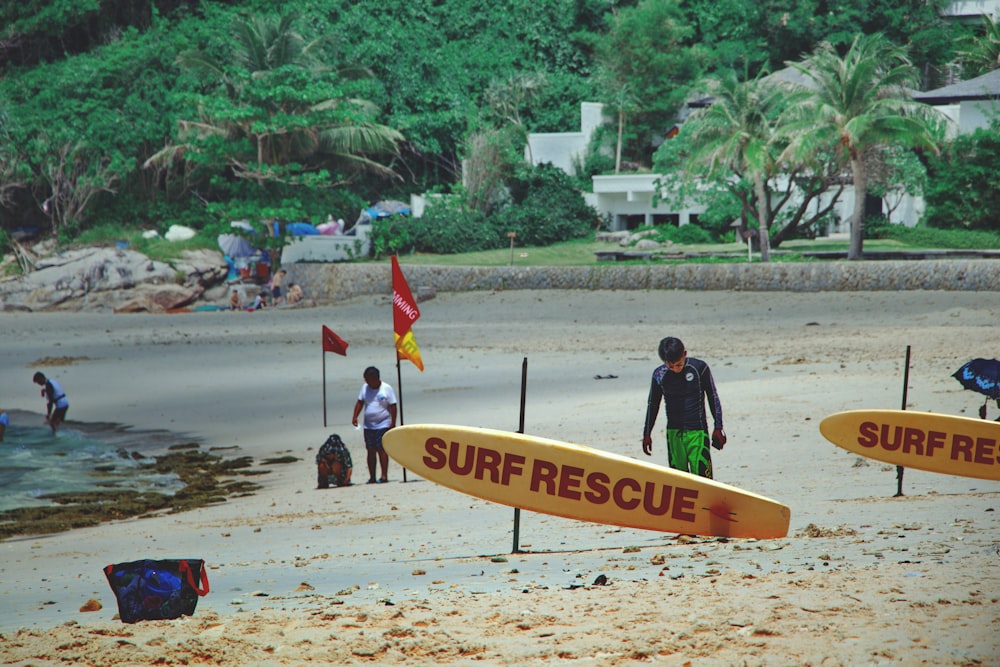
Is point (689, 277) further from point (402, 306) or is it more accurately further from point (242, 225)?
point (242, 225)

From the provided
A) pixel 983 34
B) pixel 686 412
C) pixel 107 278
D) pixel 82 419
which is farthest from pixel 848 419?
pixel 983 34

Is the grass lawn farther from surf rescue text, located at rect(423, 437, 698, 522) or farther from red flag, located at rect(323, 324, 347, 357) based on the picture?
surf rescue text, located at rect(423, 437, 698, 522)

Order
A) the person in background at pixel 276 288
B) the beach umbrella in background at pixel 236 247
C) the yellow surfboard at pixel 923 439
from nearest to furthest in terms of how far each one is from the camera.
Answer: the yellow surfboard at pixel 923 439 → the person in background at pixel 276 288 → the beach umbrella in background at pixel 236 247

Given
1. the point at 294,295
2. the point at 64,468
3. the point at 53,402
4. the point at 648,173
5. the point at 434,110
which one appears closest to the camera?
the point at 64,468

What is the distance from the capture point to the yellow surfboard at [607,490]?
673 cm

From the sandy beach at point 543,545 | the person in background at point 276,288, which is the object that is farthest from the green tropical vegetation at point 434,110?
the sandy beach at point 543,545

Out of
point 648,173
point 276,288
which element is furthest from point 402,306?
point 648,173

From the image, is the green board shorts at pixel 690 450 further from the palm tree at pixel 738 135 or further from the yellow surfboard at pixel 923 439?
the palm tree at pixel 738 135

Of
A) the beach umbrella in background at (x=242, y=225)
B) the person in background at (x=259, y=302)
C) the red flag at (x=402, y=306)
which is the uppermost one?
the beach umbrella in background at (x=242, y=225)

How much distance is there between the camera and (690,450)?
296 inches

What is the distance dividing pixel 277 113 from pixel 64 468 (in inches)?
1031

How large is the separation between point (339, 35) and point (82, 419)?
1283 inches

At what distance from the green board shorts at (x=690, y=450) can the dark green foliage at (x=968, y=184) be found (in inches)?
1173

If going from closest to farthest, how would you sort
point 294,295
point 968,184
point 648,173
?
point 968,184
point 294,295
point 648,173
